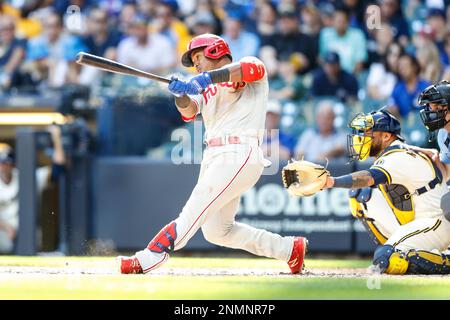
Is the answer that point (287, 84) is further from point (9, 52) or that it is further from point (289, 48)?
point (9, 52)

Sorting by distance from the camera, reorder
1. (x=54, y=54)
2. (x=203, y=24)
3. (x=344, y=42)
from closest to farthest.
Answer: (x=344, y=42) < (x=203, y=24) < (x=54, y=54)

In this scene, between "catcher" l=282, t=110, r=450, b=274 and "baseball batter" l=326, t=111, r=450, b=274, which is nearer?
"catcher" l=282, t=110, r=450, b=274

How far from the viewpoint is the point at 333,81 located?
37.5 feet

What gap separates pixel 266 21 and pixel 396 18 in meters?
1.67

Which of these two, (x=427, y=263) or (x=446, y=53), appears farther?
(x=446, y=53)

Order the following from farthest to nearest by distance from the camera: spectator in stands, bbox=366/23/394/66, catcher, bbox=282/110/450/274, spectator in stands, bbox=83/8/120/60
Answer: spectator in stands, bbox=83/8/120/60 < spectator in stands, bbox=366/23/394/66 < catcher, bbox=282/110/450/274

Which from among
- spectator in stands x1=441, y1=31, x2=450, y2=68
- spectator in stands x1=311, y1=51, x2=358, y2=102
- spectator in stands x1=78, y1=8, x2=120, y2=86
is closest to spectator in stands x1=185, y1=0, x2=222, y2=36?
spectator in stands x1=78, y1=8, x2=120, y2=86

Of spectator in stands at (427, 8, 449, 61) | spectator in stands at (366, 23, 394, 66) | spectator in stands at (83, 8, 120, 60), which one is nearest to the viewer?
spectator in stands at (427, 8, 449, 61)

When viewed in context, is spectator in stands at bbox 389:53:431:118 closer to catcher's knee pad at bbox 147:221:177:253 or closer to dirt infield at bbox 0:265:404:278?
dirt infield at bbox 0:265:404:278

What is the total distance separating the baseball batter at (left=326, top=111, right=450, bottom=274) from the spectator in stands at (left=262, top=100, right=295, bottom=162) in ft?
12.0

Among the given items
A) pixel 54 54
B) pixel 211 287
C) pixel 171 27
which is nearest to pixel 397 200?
pixel 211 287

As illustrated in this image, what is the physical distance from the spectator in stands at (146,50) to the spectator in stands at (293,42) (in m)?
1.25

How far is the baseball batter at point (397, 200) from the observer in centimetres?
648

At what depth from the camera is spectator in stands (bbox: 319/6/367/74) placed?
11.9 meters
